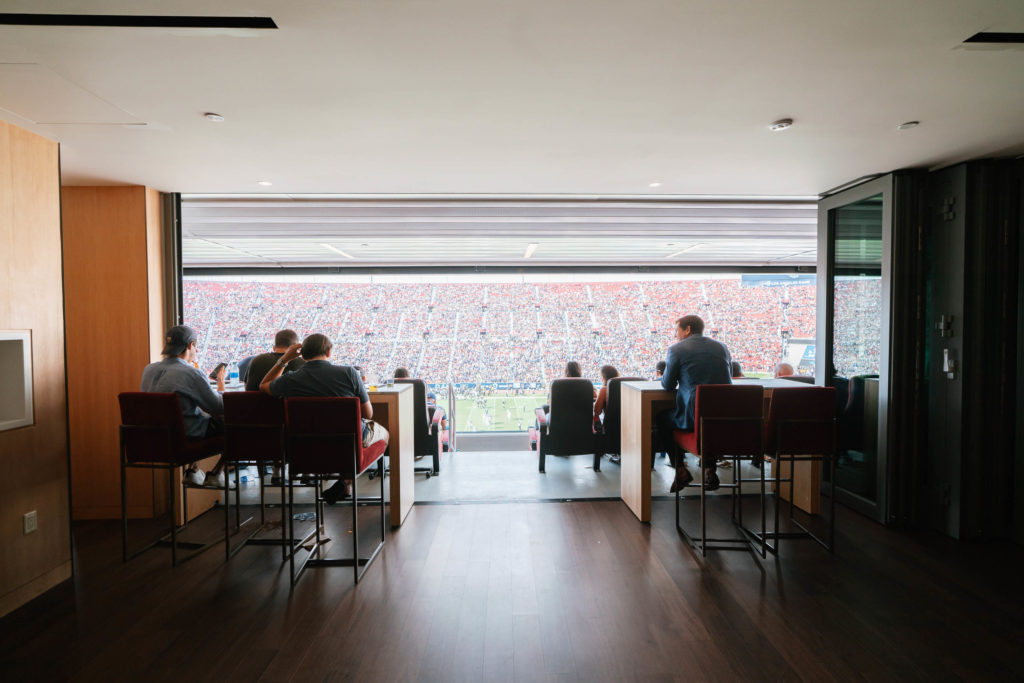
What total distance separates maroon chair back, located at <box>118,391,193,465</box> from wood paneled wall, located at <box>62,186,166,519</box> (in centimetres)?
94

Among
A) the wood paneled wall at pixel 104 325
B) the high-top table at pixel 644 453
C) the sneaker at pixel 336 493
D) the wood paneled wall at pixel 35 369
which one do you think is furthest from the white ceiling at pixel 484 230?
the sneaker at pixel 336 493

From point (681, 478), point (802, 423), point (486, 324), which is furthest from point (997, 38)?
point (486, 324)

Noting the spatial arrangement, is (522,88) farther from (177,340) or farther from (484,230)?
(484,230)

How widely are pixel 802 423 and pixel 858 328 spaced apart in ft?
4.46

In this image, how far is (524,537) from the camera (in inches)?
136

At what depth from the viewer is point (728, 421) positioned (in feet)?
10.3

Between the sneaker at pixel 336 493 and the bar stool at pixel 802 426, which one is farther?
the sneaker at pixel 336 493

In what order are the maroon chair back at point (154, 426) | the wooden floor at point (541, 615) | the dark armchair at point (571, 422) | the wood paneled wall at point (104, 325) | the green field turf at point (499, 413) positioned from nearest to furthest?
the wooden floor at point (541, 615) < the maroon chair back at point (154, 426) < the wood paneled wall at point (104, 325) < the dark armchair at point (571, 422) < the green field turf at point (499, 413)

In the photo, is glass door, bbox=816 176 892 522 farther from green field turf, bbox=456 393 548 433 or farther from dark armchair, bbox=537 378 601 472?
green field turf, bbox=456 393 548 433

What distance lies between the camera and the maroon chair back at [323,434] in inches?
113

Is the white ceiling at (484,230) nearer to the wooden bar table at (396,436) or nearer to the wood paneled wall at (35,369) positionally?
the wood paneled wall at (35,369)

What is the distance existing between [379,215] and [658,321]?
693 centimetres

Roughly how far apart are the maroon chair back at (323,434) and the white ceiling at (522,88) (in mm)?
1525

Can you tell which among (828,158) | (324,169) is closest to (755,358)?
(828,158)
